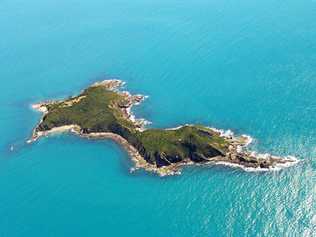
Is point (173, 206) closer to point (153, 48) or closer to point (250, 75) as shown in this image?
point (250, 75)

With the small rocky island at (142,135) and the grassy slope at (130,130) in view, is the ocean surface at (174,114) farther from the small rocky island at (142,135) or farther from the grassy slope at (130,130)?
the grassy slope at (130,130)

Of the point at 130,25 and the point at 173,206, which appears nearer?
the point at 173,206

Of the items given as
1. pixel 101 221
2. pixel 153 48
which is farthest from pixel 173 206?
pixel 153 48

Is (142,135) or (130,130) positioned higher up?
(130,130)

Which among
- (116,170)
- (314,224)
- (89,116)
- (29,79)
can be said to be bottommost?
(314,224)

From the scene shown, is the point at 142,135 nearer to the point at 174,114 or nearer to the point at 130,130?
the point at 130,130

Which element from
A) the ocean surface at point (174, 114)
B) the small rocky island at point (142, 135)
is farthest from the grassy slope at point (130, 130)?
the ocean surface at point (174, 114)

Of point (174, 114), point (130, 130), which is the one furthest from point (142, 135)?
point (174, 114)
